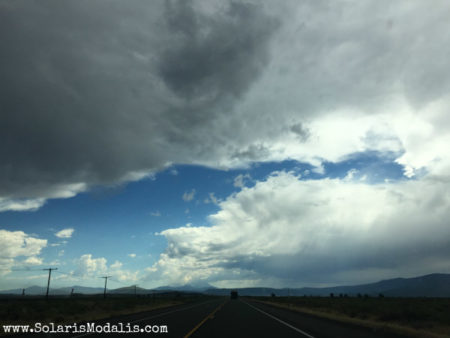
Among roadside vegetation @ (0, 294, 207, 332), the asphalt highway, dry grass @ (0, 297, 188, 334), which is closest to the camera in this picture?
the asphalt highway

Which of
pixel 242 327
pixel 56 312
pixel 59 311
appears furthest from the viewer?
pixel 59 311

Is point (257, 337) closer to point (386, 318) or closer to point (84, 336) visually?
point (84, 336)

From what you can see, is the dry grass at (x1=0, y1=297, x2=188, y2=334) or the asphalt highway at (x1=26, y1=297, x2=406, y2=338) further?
the dry grass at (x1=0, y1=297, x2=188, y2=334)

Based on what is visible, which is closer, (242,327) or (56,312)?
(242,327)

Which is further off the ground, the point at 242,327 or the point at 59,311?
the point at 59,311

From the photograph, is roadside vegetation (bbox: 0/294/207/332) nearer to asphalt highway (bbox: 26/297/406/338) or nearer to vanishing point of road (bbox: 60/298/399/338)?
vanishing point of road (bbox: 60/298/399/338)

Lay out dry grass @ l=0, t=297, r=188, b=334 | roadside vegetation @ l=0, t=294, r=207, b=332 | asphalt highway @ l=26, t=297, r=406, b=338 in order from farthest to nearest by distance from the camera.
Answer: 1. roadside vegetation @ l=0, t=294, r=207, b=332
2. dry grass @ l=0, t=297, r=188, b=334
3. asphalt highway @ l=26, t=297, r=406, b=338

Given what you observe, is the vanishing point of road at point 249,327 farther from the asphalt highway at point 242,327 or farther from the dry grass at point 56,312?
the dry grass at point 56,312

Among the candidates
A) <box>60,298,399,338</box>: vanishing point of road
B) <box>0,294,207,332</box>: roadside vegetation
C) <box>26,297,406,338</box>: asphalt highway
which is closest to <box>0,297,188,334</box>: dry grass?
<box>0,294,207,332</box>: roadside vegetation

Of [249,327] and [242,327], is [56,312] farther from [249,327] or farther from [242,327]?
[249,327]

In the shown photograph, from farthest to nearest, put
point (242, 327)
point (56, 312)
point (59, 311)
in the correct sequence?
point (59, 311), point (56, 312), point (242, 327)

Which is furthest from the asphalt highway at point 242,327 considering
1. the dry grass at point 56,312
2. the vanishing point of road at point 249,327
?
the dry grass at point 56,312

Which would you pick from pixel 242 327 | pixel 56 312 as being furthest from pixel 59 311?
pixel 242 327

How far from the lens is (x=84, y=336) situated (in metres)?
14.2
